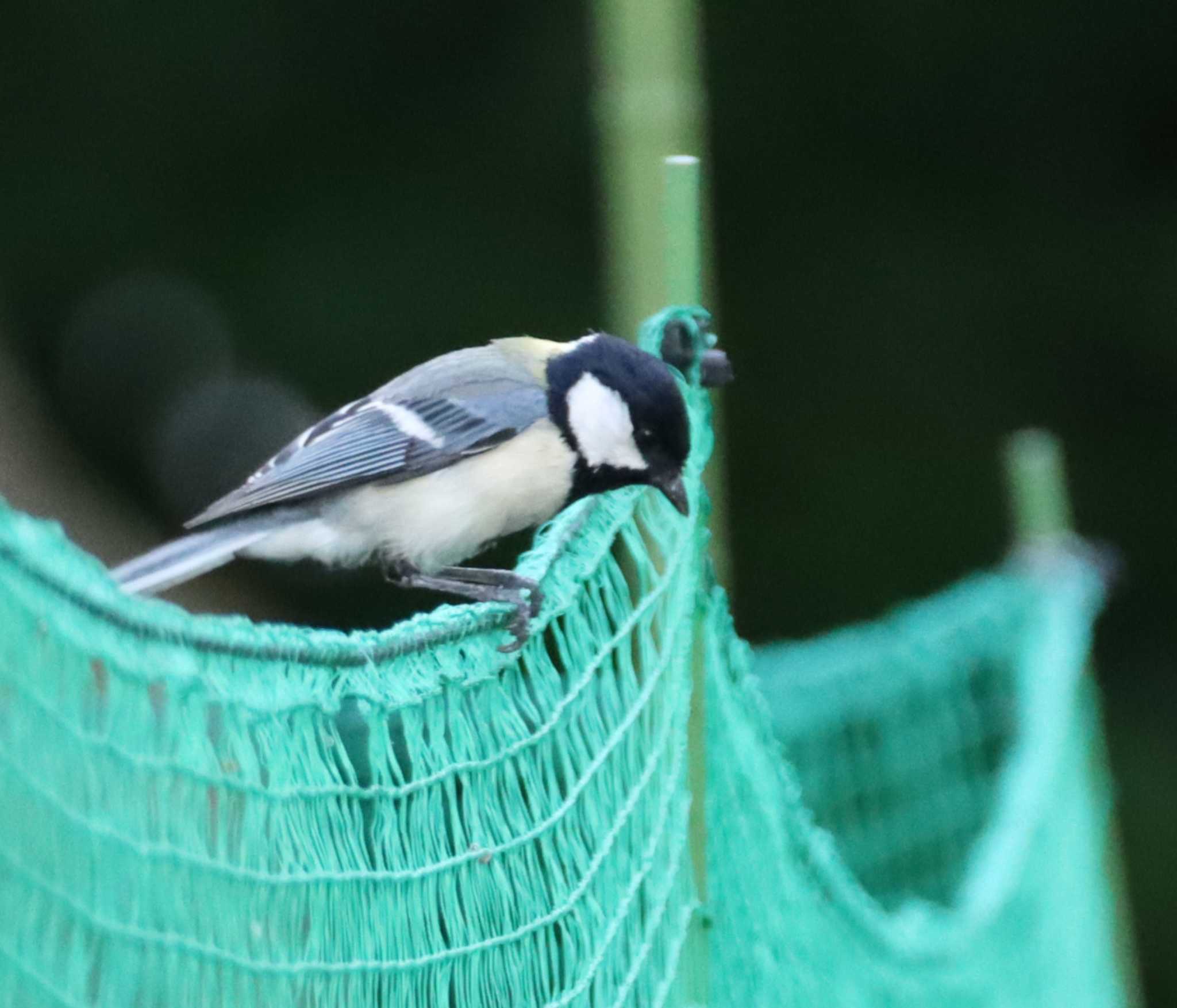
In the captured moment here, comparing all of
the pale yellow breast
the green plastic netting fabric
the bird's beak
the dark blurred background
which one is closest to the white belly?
the pale yellow breast

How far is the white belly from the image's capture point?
1.82 metres

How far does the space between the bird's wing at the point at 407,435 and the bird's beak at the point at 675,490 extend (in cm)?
29

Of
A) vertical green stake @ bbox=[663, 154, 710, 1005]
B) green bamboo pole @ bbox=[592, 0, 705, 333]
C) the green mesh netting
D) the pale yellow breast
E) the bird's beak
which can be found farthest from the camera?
green bamboo pole @ bbox=[592, 0, 705, 333]

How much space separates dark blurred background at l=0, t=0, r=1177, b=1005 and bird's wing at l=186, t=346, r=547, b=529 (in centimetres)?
167

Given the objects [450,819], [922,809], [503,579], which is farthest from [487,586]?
[922,809]

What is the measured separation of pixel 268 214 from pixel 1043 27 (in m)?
1.82

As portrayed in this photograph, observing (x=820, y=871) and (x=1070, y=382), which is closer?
(x=820, y=871)

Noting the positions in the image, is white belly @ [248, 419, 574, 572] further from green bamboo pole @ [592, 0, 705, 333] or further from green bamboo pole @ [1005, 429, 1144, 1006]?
green bamboo pole @ [1005, 429, 1144, 1006]

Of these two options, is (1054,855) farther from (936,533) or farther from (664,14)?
(936,533)

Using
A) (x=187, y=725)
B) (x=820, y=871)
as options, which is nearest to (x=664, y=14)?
(x=820, y=871)

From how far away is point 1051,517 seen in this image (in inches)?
107

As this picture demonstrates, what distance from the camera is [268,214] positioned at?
3.63 metres

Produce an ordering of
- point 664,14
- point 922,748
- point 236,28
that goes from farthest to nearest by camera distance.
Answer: point 236,28, point 922,748, point 664,14

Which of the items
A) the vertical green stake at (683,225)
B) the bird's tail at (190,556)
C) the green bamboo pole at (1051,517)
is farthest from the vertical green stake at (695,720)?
the green bamboo pole at (1051,517)
